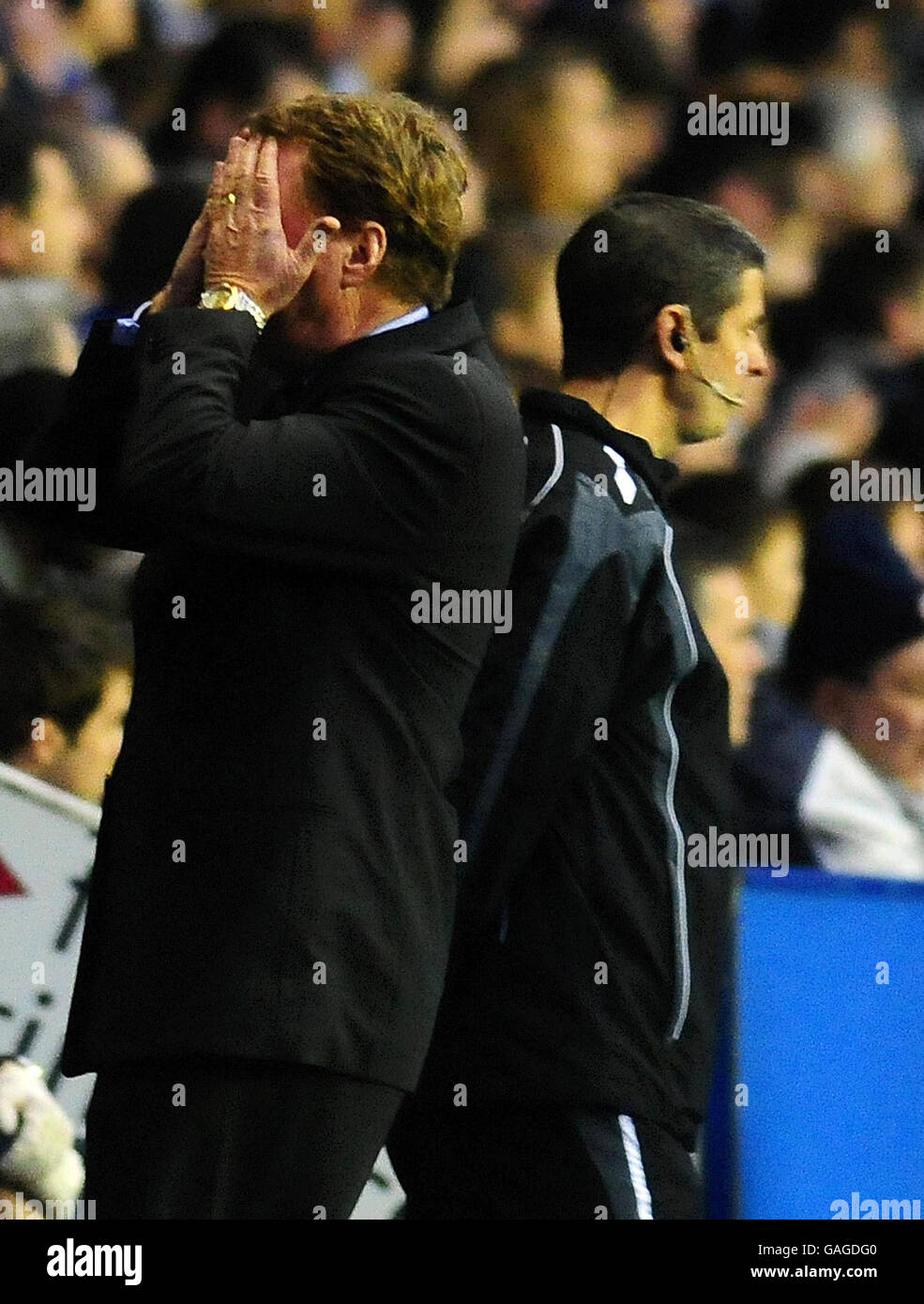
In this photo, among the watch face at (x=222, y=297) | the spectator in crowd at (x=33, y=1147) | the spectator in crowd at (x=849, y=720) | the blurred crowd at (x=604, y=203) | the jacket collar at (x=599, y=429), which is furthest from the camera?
the spectator in crowd at (x=849, y=720)

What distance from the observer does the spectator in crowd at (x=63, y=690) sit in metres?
3.45

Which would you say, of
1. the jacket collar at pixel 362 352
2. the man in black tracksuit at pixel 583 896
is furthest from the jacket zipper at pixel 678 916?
the jacket collar at pixel 362 352

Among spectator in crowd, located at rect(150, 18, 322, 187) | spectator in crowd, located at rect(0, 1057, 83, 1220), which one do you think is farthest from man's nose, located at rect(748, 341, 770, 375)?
spectator in crowd, located at rect(150, 18, 322, 187)

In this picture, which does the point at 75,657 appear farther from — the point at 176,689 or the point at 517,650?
the point at 176,689

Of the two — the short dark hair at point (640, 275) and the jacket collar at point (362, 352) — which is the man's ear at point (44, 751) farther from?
the jacket collar at point (362, 352)

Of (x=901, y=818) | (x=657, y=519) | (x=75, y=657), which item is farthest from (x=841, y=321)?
(x=657, y=519)

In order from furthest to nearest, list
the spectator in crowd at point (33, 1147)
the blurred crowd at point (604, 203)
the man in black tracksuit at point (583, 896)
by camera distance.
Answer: the blurred crowd at point (604, 203) → the spectator in crowd at point (33, 1147) → the man in black tracksuit at point (583, 896)

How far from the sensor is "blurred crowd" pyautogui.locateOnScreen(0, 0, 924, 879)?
12.6 feet

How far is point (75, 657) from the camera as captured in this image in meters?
3.53

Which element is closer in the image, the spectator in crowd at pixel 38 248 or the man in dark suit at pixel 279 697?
the man in dark suit at pixel 279 697

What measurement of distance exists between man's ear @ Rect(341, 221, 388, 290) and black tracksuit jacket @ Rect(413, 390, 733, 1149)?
383mm

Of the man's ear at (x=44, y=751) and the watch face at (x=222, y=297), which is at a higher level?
the watch face at (x=222, y=297)

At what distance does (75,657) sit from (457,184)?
141 cm
